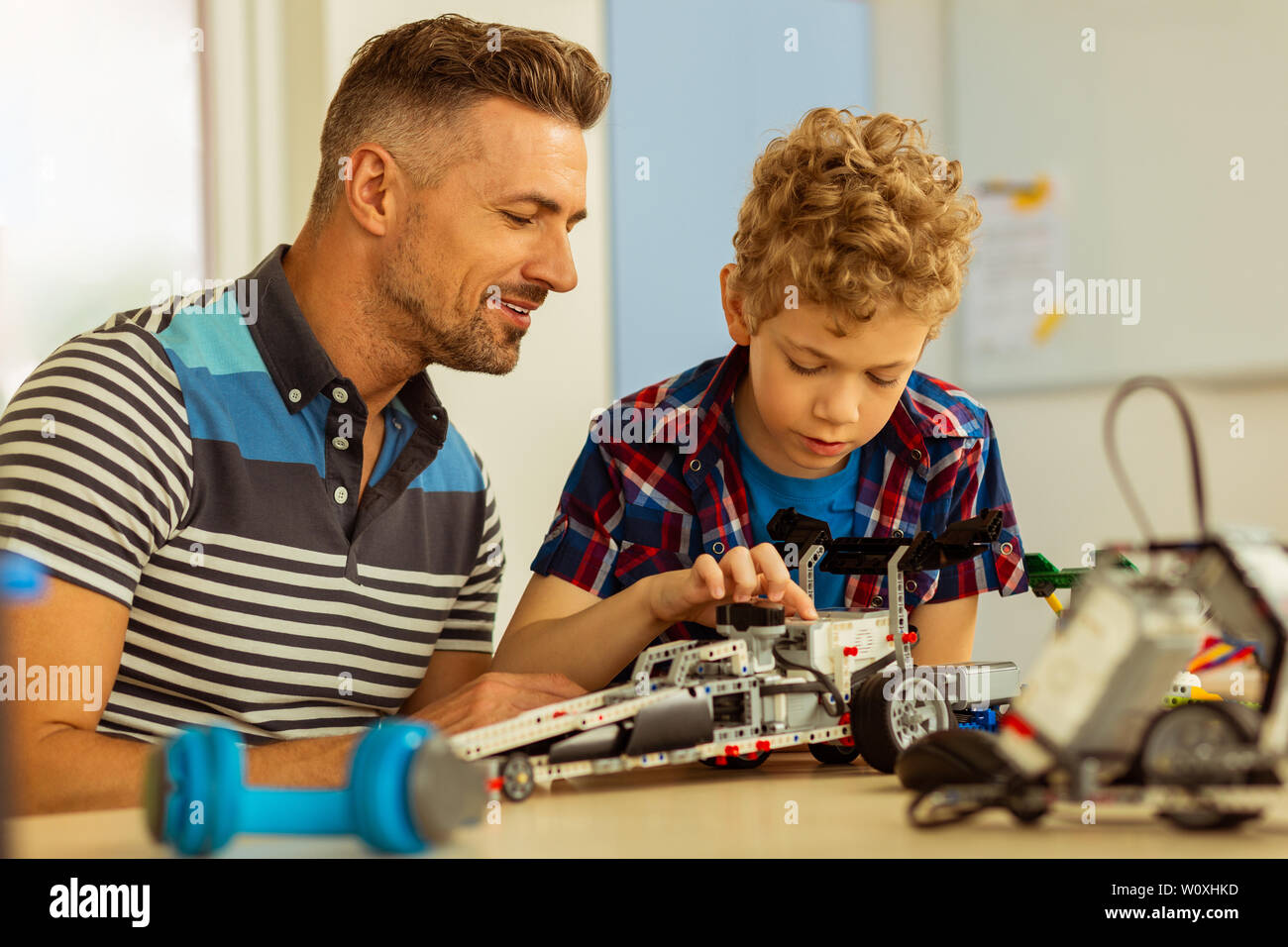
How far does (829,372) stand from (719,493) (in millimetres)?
216

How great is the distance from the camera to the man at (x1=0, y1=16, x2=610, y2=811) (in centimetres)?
111

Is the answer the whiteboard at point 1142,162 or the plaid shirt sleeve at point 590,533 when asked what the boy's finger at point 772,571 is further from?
the whiteboard at point 1142,162

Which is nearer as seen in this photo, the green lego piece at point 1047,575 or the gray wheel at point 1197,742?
the gray wheel at point 1197,742

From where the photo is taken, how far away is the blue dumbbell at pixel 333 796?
56 cm

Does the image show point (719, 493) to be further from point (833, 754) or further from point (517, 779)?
point (517, 779)

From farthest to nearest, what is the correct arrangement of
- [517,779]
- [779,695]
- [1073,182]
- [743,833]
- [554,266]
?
1. [1073,182]
2. [554,266]
3. [779,695]
4. [517,779]
5. [743,833]

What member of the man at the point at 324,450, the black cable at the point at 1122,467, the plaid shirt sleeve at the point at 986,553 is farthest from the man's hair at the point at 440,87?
the black cable at the point at 1122,467

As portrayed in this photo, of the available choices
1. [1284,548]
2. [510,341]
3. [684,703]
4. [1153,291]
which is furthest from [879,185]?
[1153,291]

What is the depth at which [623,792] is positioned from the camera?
817 mm

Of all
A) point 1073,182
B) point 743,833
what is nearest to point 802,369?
point 743,833

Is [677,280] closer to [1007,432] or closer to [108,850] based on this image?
[1007,432]

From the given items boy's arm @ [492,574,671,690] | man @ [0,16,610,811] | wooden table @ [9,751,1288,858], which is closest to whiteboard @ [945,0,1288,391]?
man @ [0,16,610,811]

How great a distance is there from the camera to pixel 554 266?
1414 mm
